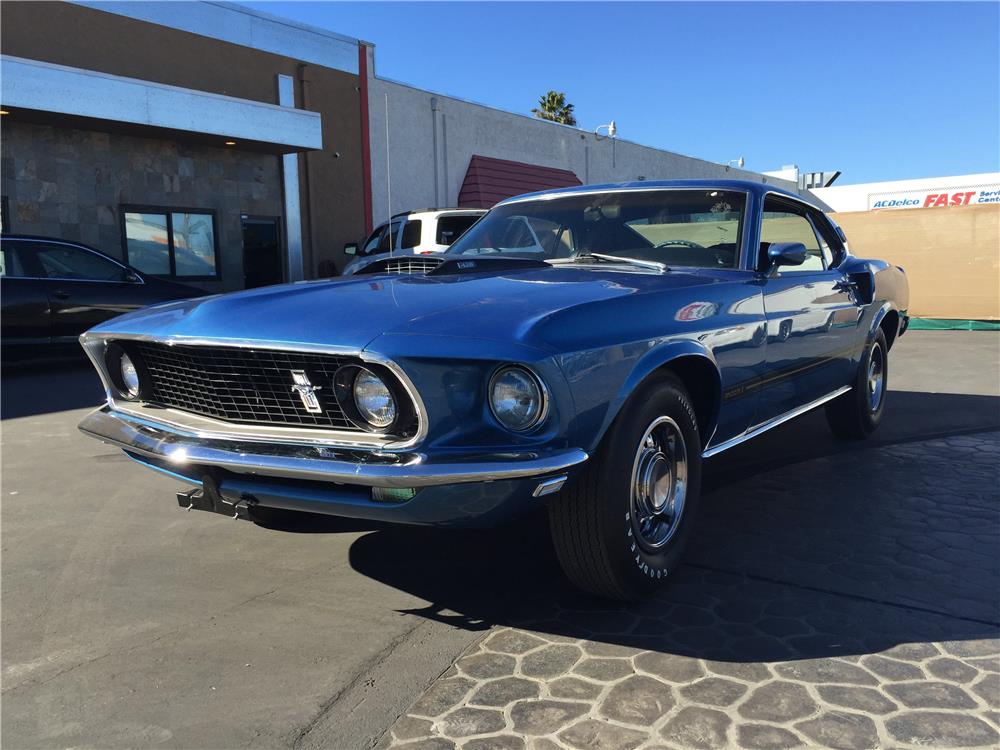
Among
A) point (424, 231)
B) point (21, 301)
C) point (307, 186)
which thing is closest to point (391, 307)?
point (21, 301)

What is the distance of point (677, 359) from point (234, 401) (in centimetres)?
153

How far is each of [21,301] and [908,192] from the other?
4303cm

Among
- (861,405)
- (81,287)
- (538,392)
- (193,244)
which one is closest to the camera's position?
(538,392)

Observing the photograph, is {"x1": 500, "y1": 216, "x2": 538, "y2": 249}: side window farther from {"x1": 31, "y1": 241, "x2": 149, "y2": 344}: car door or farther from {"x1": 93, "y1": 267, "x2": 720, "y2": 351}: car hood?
{"x1": 31, "y1": 241, "x2": 149, "y2": 344}: car door

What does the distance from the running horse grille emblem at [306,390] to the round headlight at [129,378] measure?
95 cm

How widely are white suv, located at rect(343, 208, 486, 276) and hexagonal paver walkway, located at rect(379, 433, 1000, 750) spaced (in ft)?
28.7

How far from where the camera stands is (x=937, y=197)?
4056cm

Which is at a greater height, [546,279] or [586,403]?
[546,279]

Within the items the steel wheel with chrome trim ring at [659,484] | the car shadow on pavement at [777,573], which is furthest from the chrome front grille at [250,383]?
the steel wheel with chrome trim ring at [659,484]

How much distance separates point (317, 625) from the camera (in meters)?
2.71

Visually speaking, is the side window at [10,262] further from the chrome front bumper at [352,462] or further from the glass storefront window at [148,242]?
the chrome front bumper at [352,462]

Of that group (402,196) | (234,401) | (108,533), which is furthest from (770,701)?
(402,196)

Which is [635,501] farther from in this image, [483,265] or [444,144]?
[444,144]

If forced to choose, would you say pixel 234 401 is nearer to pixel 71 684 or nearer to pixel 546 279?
pixel 71 684
